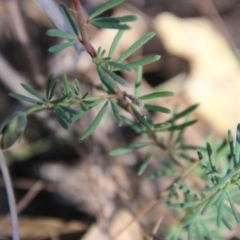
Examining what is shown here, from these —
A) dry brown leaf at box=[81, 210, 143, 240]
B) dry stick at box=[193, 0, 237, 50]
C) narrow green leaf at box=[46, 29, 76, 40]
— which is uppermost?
narrow green leaf at box=[46, 29, 76, 40]

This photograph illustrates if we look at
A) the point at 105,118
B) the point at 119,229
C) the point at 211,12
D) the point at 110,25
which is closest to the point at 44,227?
the point at 119,229

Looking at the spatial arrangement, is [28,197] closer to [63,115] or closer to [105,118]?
[105,118]

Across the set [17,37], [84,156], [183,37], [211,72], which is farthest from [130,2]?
[84,156]

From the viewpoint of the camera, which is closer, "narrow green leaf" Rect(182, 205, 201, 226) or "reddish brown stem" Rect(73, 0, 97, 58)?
"reddish brown stem" Rect(73, 0, 97, 58)

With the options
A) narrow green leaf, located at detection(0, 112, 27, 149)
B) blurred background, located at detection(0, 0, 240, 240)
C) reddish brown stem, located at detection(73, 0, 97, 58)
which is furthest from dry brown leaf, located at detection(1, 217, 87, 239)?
reddish brown stem, located at detection(73, 0, 97, 58)

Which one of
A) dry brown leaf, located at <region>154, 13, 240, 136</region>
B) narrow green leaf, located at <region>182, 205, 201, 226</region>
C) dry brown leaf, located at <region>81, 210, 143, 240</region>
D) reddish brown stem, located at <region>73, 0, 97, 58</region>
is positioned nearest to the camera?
reddish brown stem, located at <region>73, 0, 97, 58</region>

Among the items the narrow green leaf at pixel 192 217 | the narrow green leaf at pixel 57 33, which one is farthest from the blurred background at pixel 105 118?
the narrow green leaf at pixel 57 33

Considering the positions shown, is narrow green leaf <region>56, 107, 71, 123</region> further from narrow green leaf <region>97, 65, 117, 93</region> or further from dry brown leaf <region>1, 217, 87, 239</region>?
dry brown leaf <region>1, 217, 87, 239</region>
